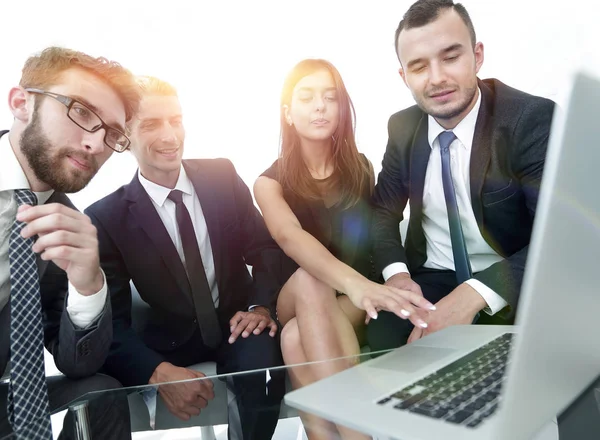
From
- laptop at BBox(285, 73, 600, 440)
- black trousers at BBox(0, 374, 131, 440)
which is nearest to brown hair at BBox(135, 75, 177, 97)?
black trousers at BBox(0, 374, 131, 440)

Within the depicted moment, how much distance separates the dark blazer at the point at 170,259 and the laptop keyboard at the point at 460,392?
3.73ft

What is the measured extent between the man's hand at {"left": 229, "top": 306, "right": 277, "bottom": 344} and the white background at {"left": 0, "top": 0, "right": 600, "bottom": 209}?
766 mm

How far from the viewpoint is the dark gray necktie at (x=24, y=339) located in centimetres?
120

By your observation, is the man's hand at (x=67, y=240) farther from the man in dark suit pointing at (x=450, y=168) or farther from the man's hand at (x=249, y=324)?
the man in dark suit pointing at (x=450, y=168)

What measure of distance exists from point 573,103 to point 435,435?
1.23ft

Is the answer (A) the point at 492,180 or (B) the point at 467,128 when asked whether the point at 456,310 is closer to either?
(A) the point at 492,180

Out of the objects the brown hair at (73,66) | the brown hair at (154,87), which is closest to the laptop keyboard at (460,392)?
the brown hair at (73,66)

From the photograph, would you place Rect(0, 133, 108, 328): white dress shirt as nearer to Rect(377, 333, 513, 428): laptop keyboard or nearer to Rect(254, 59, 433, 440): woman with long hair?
Rect(254, 59, 433, 440): woman with long hair

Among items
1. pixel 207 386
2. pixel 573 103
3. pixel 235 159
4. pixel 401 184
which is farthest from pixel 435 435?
pixel 235 159

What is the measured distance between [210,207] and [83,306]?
75 cm

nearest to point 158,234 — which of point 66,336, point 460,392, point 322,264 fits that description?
point 66,336

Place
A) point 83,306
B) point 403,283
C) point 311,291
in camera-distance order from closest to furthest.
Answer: point 83,306 < point 311,291 < point 403,283

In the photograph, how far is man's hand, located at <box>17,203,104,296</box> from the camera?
1.19 meters

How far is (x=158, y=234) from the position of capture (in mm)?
1877
